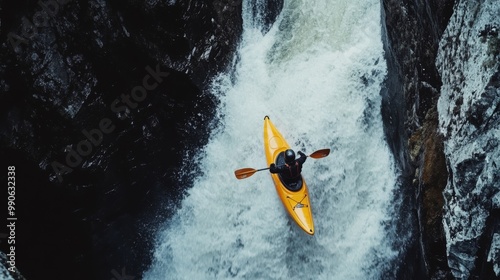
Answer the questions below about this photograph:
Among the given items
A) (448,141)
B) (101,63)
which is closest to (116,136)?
(101,63)

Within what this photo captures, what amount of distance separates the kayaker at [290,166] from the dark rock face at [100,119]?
1860mm

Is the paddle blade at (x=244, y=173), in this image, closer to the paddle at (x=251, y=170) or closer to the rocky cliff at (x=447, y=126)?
the paddle at (x=251, y=170)

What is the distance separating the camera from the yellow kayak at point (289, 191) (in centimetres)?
706

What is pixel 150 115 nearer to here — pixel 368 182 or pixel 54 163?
pixel 54 163

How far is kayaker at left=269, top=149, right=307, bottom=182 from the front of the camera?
6945mm

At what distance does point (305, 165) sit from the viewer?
782 centimetres

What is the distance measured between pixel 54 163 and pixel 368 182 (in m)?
5.25

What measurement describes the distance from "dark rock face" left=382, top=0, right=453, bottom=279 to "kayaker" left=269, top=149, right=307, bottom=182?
1.76m

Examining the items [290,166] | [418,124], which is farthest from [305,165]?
[418,124]

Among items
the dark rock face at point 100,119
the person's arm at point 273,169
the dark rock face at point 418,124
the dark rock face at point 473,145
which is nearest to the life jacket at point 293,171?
the person's arm at point 273,169

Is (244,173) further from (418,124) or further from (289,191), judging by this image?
(418,124)

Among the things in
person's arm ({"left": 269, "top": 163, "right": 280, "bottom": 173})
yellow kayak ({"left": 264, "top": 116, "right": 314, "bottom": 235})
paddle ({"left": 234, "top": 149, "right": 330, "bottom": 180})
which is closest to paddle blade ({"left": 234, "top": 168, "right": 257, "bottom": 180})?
paddle ({"left": 234, "top": 149, "right": 330, "bottom": 180})

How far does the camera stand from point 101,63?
6.43 m

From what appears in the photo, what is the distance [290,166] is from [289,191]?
53 centimetres
